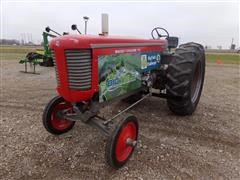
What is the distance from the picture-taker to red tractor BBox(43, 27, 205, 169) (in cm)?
248

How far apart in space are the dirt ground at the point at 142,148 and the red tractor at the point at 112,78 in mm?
242

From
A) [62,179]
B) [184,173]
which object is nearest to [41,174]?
[62,179]

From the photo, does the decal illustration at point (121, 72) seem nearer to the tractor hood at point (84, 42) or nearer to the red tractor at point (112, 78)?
the red tractor at point (112, 78)

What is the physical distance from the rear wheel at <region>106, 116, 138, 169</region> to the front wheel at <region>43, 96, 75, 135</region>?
117 centimetres

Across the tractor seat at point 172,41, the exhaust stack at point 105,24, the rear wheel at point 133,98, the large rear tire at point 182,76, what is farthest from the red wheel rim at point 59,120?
the tractor seat at point 172,41

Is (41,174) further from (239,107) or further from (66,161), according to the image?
(239,107)

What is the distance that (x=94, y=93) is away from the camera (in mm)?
2752

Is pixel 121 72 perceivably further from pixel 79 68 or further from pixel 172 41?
pixel 172 41

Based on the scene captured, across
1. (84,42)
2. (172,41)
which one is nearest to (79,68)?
(84,42)

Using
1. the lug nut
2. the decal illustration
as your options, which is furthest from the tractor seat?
the lug nut

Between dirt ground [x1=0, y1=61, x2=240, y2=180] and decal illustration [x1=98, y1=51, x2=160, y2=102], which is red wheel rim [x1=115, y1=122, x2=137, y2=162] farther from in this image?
decal illustration [x1=98, y1=51, x2=160, y2=102]

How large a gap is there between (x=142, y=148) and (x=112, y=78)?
110 cm

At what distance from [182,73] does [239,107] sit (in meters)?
2.31

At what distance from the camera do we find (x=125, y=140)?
9.31ft
